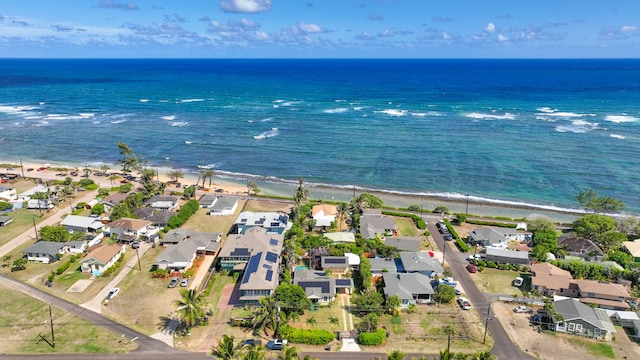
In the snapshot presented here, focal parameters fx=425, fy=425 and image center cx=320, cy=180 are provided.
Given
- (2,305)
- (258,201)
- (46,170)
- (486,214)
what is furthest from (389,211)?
(46,170)

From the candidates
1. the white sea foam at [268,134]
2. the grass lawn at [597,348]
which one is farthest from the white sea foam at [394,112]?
the grass lawn at [597,348]

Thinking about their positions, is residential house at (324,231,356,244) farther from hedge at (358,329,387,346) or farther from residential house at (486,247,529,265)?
hedge at (358,329,387,346)

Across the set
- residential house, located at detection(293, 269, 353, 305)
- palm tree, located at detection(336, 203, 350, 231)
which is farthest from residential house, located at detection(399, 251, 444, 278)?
palm tree, located at detection(336, 203, 350, 231)

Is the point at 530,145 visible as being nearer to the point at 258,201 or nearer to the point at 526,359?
the point at 258,201

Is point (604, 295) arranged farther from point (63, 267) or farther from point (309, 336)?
point (63, 267)

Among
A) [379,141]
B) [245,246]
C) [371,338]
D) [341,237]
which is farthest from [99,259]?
[379,141]

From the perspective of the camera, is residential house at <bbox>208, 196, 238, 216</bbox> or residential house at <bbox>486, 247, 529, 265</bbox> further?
residential house at <bbox>208, 196, 238, 216</bbox>
